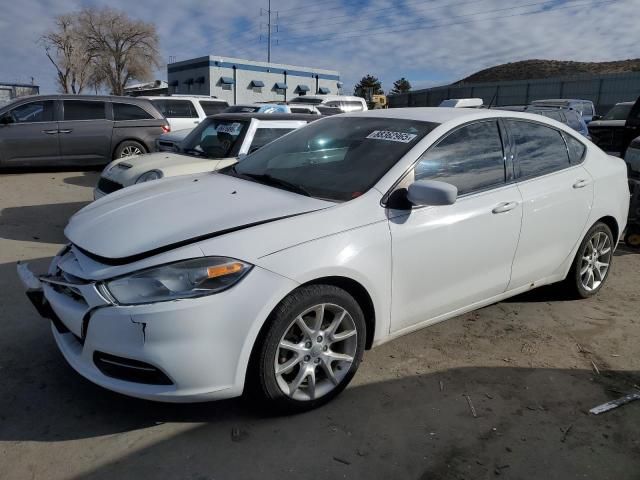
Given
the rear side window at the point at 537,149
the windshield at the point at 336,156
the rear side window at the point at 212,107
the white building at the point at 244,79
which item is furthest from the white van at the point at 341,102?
the white building at the point at 244,79

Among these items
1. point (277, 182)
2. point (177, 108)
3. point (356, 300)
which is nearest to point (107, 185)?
point (277, 182)

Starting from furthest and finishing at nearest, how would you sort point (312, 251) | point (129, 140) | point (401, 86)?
point (401, 86), point (129, 140), point (312, 251)

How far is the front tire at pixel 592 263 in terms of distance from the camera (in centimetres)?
426

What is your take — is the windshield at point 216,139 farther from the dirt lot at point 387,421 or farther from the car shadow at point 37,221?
the dirt lot at point 387,421

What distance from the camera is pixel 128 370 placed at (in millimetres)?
2443

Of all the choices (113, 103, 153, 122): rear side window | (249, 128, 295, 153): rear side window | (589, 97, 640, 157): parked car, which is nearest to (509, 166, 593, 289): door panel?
(249, 128, 295, 153): rear side window

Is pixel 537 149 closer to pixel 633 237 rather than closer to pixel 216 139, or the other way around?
pixel 633 237

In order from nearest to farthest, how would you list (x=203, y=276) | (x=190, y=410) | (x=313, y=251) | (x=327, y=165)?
(x=203, y=276) < (x=313, y=251) < (x=190, y=410) < (x=327, y=165)

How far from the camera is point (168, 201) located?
123 inches

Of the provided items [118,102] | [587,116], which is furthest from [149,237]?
[587,116]

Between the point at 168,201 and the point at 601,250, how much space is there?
143 inches

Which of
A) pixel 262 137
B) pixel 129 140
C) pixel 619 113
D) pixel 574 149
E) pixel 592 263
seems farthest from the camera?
pixel 619 113

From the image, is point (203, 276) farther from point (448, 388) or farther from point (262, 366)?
point (448, 388)

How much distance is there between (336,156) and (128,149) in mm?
8558
